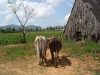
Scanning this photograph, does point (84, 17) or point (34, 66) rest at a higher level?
point (84, 17)

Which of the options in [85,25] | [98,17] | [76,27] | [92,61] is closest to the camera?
[92,61]

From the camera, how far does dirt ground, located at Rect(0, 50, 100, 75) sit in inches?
417

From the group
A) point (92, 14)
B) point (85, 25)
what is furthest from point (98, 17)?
point (85, 25)

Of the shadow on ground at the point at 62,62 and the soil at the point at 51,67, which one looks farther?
the shadow on ground at the point at 62,62

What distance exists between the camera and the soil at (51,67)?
10594 mm

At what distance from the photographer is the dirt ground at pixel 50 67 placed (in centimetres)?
1059

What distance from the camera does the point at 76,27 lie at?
2491 cm

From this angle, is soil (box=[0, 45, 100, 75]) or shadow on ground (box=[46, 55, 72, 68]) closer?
soil (box=[0, 45, 100, 75])

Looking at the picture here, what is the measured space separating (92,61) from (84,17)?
11.5 meters


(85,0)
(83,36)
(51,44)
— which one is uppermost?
(85,0)

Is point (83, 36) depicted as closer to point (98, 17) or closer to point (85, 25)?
point (85, 25)

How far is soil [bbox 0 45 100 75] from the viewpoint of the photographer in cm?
1059

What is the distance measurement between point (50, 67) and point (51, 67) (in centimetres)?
6

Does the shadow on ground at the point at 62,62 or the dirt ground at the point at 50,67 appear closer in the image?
the dirt ground at the point at 50,67
